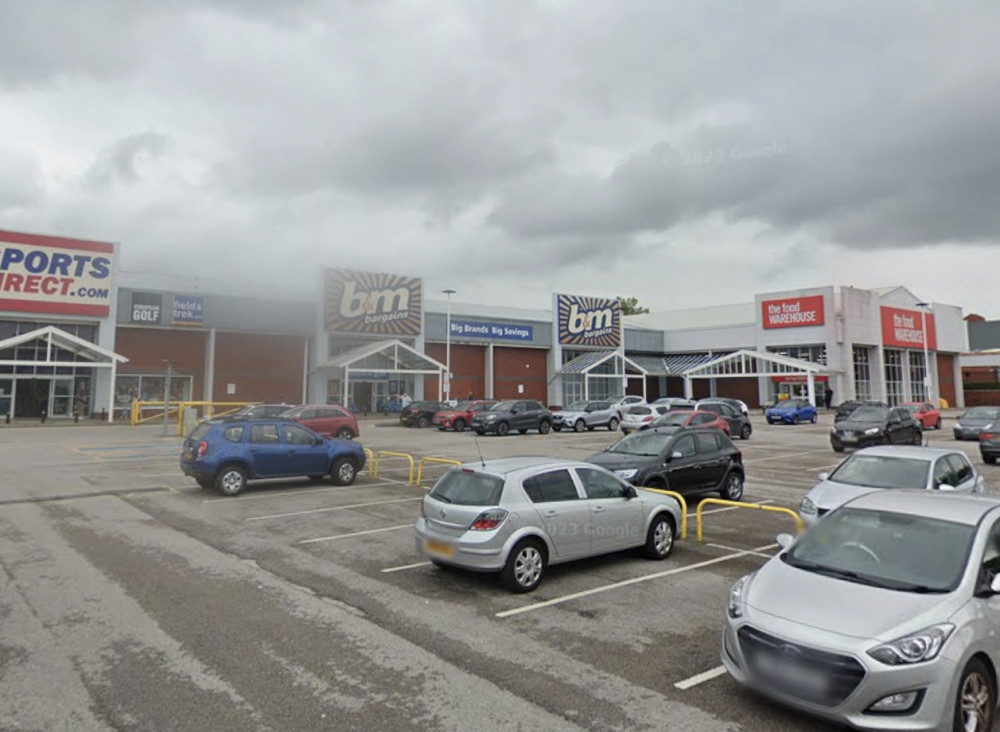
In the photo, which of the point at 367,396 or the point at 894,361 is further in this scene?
the point at 894,361

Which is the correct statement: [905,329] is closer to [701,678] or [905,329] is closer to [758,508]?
[758,508]

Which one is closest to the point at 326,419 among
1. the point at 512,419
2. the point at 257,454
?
the point at 512,419

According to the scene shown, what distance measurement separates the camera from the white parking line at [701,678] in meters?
4.56

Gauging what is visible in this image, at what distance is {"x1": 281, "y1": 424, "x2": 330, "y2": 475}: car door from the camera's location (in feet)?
44.9

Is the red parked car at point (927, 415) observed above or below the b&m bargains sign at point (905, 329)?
below

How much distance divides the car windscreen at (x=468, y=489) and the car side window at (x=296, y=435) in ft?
24.3

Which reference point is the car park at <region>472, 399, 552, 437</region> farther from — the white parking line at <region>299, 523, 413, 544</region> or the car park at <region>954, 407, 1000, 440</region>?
the white parking line at <region>299, 523, 413, 544</region>

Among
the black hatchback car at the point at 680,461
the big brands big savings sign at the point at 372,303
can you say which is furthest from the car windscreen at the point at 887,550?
the big brands big savings sign at the point at 372,303

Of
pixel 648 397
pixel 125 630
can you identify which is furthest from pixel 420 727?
pixel 648 397

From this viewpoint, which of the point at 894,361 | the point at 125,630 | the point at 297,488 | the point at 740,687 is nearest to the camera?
the point at 740,687

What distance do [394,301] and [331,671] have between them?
4121 centimetres

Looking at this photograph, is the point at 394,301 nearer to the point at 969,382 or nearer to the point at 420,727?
the point at 420,727

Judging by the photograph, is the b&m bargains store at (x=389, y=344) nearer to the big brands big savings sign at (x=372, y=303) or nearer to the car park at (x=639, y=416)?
the big brands big savings sign at (x=372, y=303)

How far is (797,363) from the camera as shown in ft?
156
